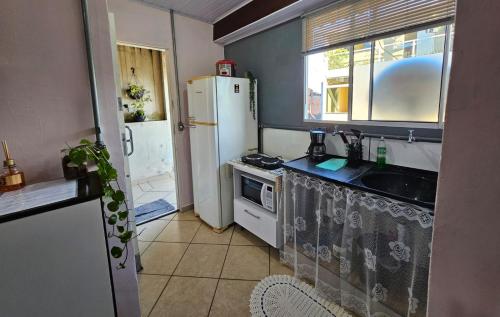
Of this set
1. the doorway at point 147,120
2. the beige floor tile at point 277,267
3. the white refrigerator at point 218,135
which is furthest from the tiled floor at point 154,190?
the beige floor tile at point 277,267

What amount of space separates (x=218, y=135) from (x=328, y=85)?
3.85 feet

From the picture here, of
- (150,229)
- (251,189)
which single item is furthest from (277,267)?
(150,229)

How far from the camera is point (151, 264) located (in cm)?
216

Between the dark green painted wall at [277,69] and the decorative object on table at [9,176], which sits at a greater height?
the dark green painted wall at [277,69]

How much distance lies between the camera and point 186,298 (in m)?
1.78

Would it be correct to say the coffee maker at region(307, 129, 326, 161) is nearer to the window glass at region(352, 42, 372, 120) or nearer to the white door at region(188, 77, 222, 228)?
the window glass at region(352, 42, 372, 120)

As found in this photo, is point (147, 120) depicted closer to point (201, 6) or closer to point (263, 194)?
point (201, 6)

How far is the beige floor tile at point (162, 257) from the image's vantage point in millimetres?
2082

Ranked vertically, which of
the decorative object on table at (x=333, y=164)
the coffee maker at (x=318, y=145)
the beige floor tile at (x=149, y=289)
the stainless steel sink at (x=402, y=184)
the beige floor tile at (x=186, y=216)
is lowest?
the beige floor tile at (x=149, y=289)

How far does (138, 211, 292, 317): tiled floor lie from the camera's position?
1.71 metres

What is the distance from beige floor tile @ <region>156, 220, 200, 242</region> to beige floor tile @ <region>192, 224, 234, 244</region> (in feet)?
0.24

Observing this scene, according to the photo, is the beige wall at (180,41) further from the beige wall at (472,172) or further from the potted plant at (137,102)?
the beige wall at (472,172)

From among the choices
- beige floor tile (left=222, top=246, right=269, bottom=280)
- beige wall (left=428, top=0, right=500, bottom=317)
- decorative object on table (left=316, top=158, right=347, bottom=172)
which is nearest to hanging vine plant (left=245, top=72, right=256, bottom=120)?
decorative object on table (left=316, top=158, right=347, bottom=172)

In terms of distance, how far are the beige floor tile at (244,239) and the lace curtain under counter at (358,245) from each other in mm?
491
